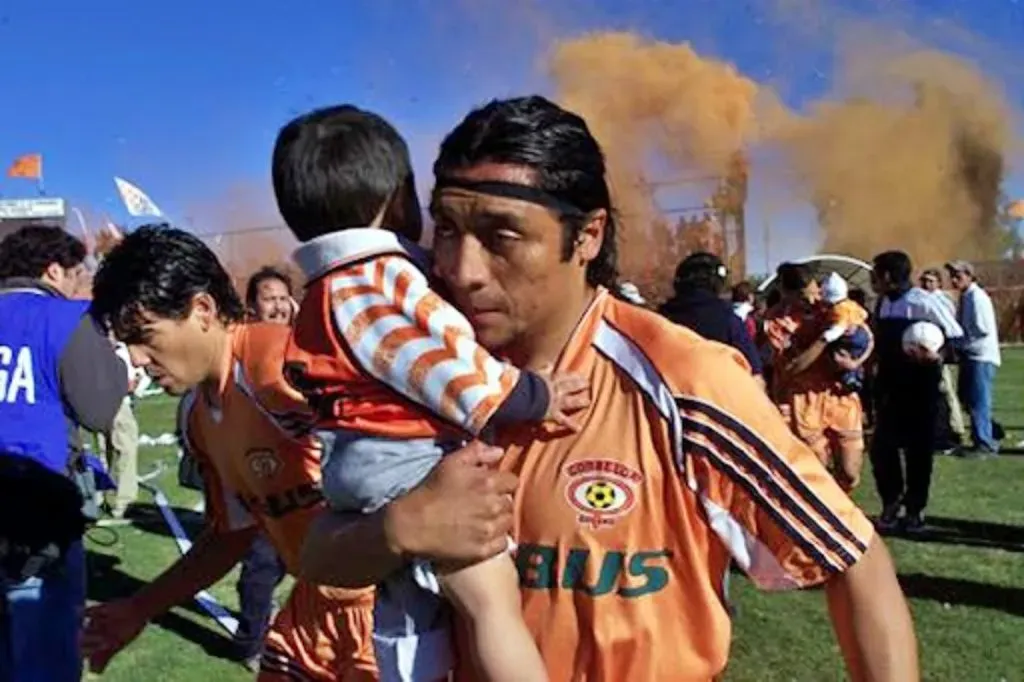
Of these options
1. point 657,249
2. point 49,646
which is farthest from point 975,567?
→ point 657,249

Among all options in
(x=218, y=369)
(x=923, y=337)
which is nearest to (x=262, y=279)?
(x=218, y=369)

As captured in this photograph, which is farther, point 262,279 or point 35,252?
point 262,279

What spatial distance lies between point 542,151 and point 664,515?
57 centimetres

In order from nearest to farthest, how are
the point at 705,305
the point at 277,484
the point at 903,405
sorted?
1. the point at 277,484
2. the point at 705,305
3. the point at 903,405

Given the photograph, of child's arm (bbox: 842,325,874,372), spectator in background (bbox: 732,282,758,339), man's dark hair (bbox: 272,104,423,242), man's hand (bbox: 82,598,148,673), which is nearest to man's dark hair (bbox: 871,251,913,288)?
child's arm (bbox: 842,325,874,372)

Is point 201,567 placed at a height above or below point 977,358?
above

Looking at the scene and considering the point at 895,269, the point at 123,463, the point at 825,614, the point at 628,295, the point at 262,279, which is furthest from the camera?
the point at 123,463

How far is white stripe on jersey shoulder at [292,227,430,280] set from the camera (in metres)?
2.08

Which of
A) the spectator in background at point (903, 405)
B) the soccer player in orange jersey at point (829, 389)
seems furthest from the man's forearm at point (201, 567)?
the spectator in background at point (903, 405)

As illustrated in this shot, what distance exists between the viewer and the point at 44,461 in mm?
4598

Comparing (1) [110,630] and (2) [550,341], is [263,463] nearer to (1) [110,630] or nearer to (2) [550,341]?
(1) [110,630]

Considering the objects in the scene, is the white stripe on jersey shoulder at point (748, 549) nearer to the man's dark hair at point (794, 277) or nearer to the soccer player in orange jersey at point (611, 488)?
the soccer player in orange jersey at point (611, 488)

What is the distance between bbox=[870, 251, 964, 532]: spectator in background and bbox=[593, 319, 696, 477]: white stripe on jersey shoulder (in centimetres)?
745

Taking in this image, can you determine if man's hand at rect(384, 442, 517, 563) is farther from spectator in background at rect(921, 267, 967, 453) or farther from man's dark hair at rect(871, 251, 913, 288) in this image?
spectator in background at rect(921, 267, 967, 453)
